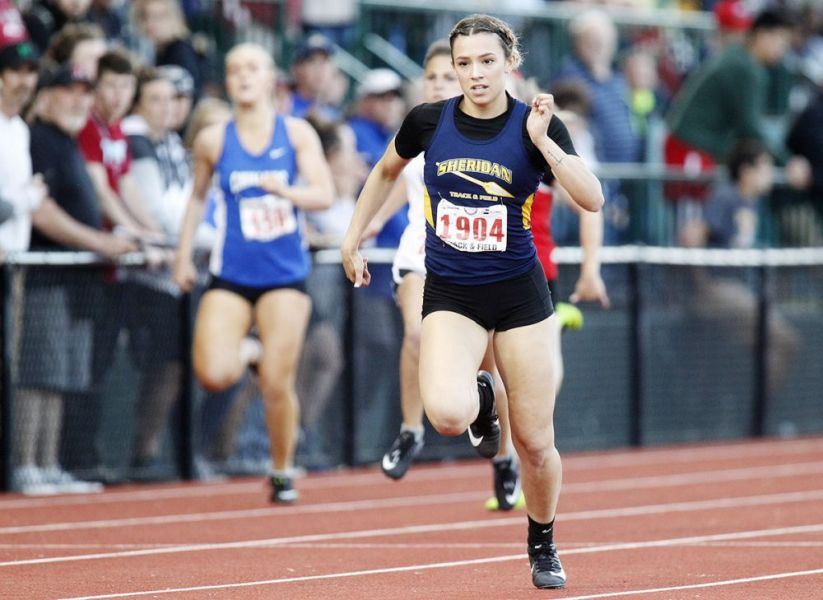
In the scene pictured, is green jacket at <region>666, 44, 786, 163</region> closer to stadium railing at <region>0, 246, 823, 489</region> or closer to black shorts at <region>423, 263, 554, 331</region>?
stadium railing at <region>0, 246, 823, 489</region>

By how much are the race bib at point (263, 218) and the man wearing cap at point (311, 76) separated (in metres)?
3.26

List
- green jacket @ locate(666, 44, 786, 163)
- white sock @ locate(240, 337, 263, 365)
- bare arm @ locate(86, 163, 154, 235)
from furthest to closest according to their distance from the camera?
green jacket @ locate(666, 44, 786, 163) → bare arm @ locate(86, 163, 154, 235) → white sock @ locate(240, 337, 263, 365)

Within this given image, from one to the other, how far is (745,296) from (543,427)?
30.6 ft

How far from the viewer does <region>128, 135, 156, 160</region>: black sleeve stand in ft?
42.1

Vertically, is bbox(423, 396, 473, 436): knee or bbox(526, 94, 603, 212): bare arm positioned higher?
bbox(526, 94, 603, 212): bare arm

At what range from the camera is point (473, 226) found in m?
7.55

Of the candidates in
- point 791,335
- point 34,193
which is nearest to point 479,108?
point 34,193

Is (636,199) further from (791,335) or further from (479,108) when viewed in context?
(479,108)

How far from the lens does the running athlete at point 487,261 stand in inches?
292

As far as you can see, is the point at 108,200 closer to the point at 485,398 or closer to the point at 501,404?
the point at 501,404

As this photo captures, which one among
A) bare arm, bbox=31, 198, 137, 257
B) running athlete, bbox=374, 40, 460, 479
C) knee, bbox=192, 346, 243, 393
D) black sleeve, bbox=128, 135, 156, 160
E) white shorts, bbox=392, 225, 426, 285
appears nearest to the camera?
running athlete, bbox=374, 40, 460, 479

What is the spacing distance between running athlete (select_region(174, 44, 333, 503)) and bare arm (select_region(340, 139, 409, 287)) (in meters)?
3.27

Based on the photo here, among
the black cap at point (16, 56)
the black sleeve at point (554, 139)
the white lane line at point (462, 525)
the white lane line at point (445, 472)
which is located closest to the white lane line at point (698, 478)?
the white lane line at point (445, 472)

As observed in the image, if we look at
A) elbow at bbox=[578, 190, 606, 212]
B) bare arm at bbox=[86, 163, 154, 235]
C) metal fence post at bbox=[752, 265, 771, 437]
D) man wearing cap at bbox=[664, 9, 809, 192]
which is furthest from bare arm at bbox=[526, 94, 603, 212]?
man wearing cap at bbox=[664, 9, 809, 192]
